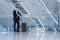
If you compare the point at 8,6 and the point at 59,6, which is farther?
the point at 8,6

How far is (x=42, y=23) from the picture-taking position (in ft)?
47.7

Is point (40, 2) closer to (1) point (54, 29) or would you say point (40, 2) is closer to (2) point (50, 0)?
(2) point (50, 0)

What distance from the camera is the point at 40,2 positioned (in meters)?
17.2

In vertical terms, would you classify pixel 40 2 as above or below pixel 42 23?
above

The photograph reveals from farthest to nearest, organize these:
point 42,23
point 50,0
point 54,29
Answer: point 50,0
point 42,23
point 54,29

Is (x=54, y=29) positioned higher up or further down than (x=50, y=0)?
further down

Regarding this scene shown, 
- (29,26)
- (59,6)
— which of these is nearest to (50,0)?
(59,6)

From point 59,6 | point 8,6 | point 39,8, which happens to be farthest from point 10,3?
point 59,6

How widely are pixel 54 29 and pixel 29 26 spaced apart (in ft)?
5.50

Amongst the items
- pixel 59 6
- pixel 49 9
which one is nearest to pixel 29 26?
pixel 59 6

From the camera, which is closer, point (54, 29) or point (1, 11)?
point (54, 29)

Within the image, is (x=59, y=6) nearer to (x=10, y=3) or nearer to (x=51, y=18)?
(x=51, y=18)

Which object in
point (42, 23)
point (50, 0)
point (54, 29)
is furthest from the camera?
point (50, 0)

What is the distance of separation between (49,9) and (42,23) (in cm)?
253
